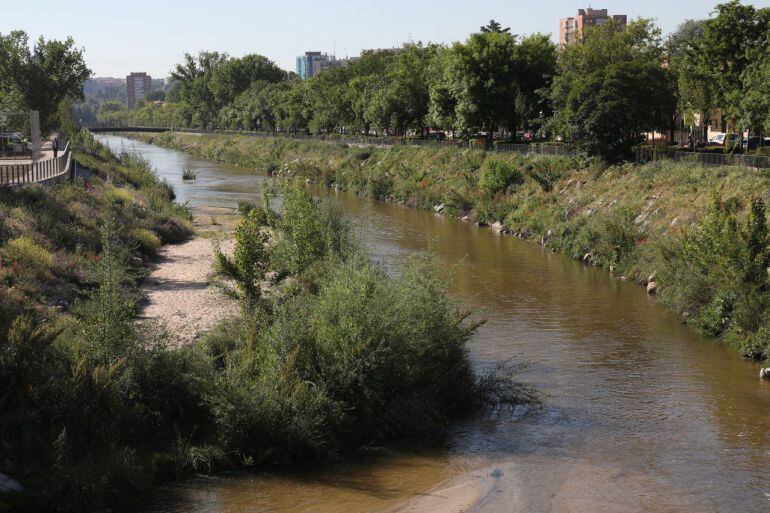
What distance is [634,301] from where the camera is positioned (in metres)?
31.3

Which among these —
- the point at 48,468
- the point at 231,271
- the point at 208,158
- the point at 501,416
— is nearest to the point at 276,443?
the point at 48,468

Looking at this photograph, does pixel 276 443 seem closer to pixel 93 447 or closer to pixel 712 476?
pixel 93 447

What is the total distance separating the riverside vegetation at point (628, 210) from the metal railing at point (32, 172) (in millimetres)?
23392

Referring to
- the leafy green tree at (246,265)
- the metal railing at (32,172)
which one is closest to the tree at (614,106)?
the leafy green tree at (246,265)

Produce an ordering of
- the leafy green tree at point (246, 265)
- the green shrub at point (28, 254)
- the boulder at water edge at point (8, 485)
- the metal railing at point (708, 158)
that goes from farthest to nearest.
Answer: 1. the metal railing at point (708, 158)
2. the green shrub at point (28, 254)
3. the leafy green tree at point (246, 265)
4. the boulder at water edge at point (8, 485)

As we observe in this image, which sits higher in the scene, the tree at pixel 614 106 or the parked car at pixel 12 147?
the tree at pixel 614 106

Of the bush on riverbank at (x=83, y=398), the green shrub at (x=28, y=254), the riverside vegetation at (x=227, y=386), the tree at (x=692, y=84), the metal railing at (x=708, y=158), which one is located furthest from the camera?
the tree at (x=692, y=84)

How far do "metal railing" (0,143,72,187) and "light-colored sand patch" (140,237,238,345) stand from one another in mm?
7306

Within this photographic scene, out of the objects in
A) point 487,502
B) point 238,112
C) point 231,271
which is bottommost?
point 487,502

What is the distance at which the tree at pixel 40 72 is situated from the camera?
72000mm

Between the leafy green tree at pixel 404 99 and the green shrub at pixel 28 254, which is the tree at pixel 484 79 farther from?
the green shrub at pixel 28 254

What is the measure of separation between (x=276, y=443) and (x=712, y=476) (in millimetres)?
8918

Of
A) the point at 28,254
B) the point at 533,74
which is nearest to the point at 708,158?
the point at 533,74

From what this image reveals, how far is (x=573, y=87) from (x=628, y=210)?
1015 cm
